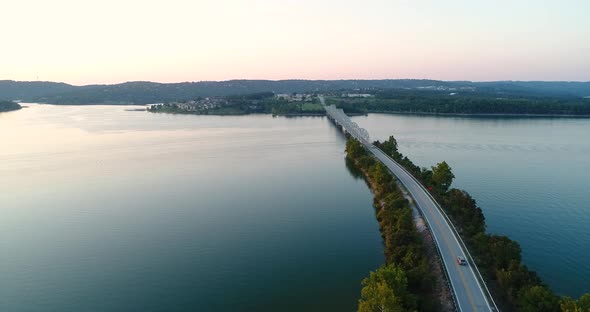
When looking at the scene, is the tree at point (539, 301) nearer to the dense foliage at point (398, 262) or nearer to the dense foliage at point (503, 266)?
the dense foliage at point (503, 266)

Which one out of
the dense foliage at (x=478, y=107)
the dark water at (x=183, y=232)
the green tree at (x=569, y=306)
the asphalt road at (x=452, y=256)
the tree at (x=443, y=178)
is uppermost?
the dense foliage at (x=478, y=107)

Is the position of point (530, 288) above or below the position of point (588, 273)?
above

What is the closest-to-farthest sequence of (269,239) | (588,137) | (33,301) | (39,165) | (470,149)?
(33,301) < (269,239) < (39,165) < (470,149) < (588,137)

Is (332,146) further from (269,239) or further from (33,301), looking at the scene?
(33,301)

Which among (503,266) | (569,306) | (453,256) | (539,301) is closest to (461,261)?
(453,256)

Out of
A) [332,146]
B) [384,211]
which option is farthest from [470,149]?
[384,211]

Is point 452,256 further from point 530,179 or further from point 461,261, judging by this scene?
point 530,179

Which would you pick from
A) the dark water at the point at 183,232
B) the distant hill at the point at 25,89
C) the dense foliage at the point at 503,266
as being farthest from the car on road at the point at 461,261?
the distant hill at the point at 25,89
